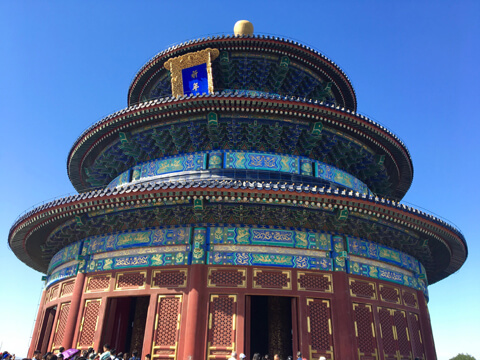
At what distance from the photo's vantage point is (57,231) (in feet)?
54.3

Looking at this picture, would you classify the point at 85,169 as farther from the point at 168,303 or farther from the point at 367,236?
the point at 367,236

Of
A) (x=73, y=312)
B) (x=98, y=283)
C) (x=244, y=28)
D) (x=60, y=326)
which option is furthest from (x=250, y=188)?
(x=244, y=28)

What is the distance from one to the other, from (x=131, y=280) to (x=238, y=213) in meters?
4.61

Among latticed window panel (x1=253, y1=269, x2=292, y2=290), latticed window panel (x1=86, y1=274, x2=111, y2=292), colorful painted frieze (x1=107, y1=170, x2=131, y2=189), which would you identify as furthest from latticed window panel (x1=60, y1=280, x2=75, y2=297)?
latticed window panel (x1=253, y1=269, x2=292, y2=290)

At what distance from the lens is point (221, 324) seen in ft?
41.3

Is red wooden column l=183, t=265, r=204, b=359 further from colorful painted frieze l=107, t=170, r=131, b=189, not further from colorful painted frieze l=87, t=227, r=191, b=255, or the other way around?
colorful painted frieze l=107, t=170, r=131, b=189

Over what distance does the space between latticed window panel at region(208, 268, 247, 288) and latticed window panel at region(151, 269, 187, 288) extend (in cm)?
96

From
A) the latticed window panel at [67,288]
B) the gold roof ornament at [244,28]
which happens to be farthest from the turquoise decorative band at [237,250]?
the gold roof ornament at [244,28]

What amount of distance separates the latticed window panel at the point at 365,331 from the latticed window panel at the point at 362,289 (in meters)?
0.36

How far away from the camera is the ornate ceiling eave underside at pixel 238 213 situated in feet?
40.9

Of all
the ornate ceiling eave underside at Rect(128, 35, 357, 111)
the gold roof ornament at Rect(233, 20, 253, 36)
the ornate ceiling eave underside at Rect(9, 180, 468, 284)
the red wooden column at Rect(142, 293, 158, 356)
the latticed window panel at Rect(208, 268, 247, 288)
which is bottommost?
the red wooden column at Rect(142, 293, 158, 356)

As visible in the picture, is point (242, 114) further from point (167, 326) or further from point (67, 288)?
point (67, 288)

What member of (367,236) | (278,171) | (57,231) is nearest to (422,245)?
(367,236)

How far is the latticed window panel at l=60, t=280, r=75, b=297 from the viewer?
15.4 meters
